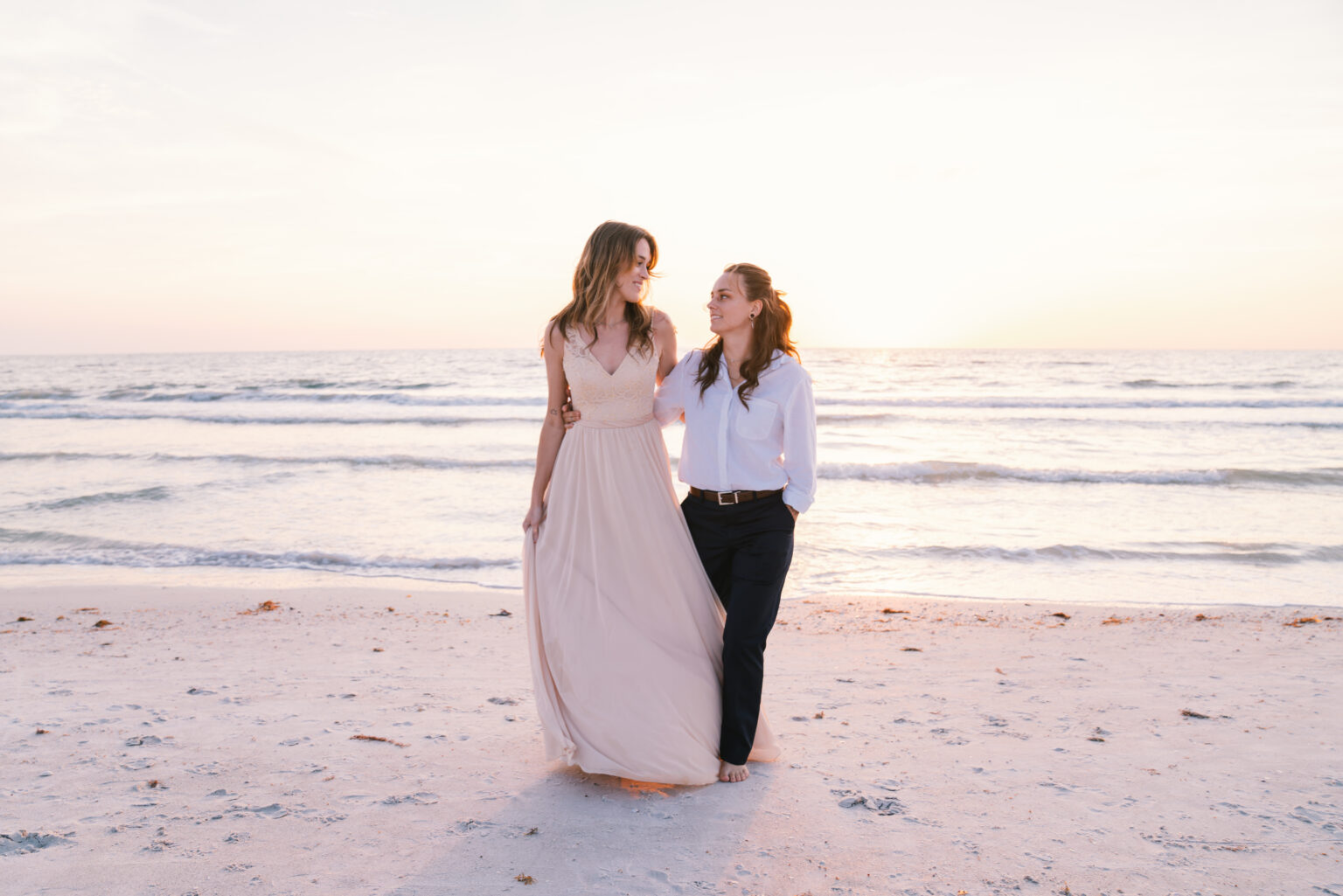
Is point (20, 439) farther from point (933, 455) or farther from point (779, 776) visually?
point (779, 776)

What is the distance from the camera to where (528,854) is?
2.75m

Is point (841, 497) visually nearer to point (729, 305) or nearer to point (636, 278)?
point (729, 305)

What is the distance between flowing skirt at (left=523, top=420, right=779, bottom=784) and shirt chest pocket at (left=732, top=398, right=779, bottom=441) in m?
0.37

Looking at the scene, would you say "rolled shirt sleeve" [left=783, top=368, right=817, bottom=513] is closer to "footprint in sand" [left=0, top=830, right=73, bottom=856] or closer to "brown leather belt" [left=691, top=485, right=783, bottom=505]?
"brown leather belt" [left=691, top=485, right=783, bottom=505]

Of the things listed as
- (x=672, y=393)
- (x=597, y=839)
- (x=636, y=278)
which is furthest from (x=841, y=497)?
(x=597, y=839)

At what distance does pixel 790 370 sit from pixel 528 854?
205 centimetres

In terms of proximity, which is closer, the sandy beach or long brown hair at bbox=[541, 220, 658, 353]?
the sandy beach

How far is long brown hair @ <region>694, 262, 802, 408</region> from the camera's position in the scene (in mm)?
3291

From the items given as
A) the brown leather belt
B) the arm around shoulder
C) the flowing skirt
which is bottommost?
the flowing skirt

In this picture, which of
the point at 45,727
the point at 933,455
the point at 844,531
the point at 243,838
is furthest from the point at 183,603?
the point at 933,455

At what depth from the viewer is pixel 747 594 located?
3.29 meters

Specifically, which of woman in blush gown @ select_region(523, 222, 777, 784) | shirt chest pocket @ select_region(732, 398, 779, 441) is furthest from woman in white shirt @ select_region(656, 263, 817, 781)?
woman in blush gown @ select_region(523, 222, 777, 784)

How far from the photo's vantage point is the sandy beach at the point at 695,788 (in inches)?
104

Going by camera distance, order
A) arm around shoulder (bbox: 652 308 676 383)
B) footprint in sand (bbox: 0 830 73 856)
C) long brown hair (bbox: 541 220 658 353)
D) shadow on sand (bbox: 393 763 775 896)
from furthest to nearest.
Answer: arm around shoulder (bbox: 652 308 676 383) < long brown hair (bbox: 541 220 658 353) < footprint in sand (bbox: 0 830 73 856) < shadow on sand (bbox: 393 763 775 896)
